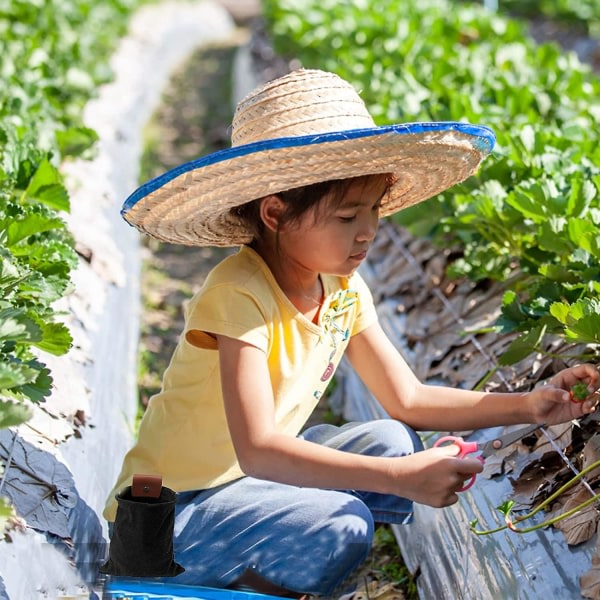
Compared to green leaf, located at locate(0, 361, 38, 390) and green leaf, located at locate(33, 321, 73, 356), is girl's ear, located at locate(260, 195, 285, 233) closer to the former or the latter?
green leaf, located at locate(33, 321, 73, 356)

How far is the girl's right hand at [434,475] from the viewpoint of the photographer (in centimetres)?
224

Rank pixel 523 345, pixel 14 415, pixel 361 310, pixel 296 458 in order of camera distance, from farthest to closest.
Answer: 1. pixel 361 310
2. pixel 523 345
3. pixel 296 458
4. pixel 14 415

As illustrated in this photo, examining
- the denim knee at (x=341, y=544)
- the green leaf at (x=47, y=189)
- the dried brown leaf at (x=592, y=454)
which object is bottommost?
the dried brown leaf at (x=592, y=454)

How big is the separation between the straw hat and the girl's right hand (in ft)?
2.01

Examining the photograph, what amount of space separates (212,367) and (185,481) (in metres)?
0.28

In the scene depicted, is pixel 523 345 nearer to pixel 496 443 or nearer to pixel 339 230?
pixel 496 443

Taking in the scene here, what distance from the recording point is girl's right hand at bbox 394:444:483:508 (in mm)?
2236

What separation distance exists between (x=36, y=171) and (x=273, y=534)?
4.46 ft

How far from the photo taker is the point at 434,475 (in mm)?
2252

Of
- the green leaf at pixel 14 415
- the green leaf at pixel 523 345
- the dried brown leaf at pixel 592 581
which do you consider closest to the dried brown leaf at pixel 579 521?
the dried brown leaf at pixel 592 581

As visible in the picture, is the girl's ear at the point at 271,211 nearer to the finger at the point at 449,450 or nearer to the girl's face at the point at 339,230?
the girl's face at the point at 339,230

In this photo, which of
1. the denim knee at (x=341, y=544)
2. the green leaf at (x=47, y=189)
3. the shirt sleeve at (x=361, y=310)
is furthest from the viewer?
the green leaf at (x=47, y=189)

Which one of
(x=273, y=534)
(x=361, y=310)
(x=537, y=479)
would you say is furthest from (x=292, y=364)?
(x=537, y=479)

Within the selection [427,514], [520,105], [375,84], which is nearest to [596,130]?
[520,105]
